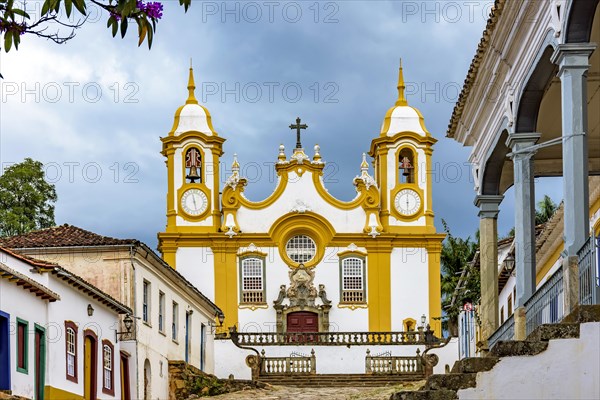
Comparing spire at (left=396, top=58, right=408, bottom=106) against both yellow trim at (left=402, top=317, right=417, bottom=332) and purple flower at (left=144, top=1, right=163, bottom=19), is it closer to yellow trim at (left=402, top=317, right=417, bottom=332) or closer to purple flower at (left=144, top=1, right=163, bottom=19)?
yellow trim at (left=402, top=317, right=417, bottom=332)

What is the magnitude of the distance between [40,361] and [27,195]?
3374 centimetres

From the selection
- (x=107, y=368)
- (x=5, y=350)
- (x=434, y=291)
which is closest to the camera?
(x=5, y=350)

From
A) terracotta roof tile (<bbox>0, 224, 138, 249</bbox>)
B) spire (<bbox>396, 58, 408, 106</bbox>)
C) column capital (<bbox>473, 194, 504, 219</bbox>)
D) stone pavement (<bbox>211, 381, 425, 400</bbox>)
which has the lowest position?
stone pavement (<bbox>211, 381, 425, 400</bbox>)

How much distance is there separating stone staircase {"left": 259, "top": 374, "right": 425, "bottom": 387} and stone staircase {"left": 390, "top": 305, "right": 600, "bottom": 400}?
28311 millimetres

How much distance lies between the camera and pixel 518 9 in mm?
15539

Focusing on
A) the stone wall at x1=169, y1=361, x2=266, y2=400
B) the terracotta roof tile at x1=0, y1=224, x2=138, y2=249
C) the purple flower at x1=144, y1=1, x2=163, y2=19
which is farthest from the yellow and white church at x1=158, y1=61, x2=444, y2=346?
the purple flower at x1=144, y1=1, x2=163, y2=19

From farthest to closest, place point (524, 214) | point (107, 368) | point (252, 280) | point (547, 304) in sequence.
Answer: point (252, 280) < point (107, 368) < point (524, 214) < point (547, 304)

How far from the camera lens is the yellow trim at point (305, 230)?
55844mm

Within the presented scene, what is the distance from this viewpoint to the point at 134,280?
34438 mm

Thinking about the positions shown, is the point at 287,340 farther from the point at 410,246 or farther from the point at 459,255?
the point at 459,255

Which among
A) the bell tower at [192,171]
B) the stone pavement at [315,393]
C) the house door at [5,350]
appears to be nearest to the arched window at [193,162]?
the bell tower at [192,171]

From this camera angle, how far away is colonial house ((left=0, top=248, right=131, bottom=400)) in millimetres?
25016

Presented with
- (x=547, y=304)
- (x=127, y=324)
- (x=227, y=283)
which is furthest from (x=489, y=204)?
(x=227, y=283)

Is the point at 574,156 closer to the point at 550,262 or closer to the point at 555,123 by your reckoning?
the point at 555,123
